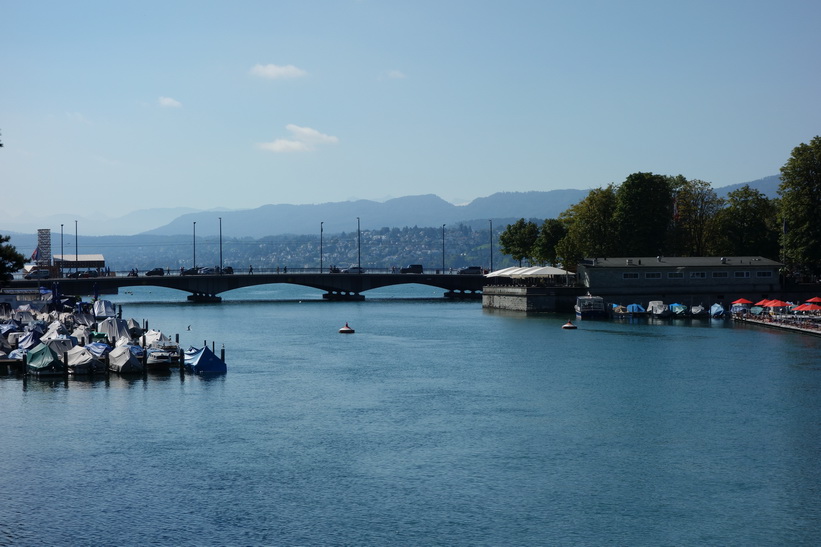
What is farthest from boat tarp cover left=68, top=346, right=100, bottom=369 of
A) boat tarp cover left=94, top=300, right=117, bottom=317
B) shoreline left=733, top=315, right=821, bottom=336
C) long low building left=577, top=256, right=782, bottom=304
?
long low building left=577, top=256, right=782, bottom=304

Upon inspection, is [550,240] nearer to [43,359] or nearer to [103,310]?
[103,310]

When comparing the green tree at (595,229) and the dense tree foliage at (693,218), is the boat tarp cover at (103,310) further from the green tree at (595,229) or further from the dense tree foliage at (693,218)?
the dense tree foliage at (693,218)

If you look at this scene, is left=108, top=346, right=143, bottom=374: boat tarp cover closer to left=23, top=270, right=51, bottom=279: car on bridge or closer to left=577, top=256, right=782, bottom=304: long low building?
left=577, top=256, right=782, bottom=304: long low building

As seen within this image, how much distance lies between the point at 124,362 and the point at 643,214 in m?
100

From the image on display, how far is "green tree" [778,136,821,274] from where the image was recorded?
14100 centimetres

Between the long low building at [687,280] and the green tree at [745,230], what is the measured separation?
488 inches

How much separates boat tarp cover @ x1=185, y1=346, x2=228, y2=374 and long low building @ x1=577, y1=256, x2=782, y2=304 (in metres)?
78.1

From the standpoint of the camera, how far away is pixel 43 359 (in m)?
81.5

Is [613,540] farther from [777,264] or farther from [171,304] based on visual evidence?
[171,304]

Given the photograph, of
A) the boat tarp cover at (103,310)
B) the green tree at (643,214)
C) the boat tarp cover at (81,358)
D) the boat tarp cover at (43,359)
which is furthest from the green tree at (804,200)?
the boat tarp cover at (43,359)

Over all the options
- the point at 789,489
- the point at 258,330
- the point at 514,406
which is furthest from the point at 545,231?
the point at 789,489

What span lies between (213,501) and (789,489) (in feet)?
93.4

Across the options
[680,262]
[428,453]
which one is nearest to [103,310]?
[680,262]

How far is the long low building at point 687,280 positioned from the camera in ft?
483
